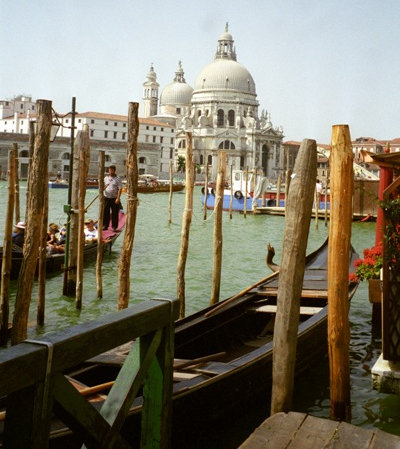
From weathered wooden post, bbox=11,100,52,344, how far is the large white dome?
5383 centimetres

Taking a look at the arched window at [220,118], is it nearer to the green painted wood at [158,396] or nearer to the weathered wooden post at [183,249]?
the weathered wooden post at [183,249]

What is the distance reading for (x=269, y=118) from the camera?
193ft

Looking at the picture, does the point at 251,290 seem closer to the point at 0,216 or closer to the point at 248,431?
the point at 248,431

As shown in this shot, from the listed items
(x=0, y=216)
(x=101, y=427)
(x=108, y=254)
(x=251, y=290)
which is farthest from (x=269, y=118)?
(x=101, y=427)

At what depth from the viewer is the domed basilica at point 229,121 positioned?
55.0 metres

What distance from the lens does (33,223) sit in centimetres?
420

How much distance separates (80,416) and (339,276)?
1.94 metres

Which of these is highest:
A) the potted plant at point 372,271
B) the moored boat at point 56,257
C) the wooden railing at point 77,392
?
the wooden railing at point 77,392

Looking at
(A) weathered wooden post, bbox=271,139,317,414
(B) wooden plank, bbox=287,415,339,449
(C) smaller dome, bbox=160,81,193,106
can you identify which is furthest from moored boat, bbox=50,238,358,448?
(C) smaller dome, bbox=160,81,193,106

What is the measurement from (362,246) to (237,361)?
9827 millimetres

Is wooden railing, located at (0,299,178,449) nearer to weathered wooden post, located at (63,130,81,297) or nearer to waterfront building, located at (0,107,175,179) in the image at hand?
weathered wooden post, located at (63,130,81,297)

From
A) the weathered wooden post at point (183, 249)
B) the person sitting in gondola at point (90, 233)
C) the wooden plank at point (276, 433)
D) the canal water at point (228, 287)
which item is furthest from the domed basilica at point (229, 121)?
the wooden plank at point (276, 433)

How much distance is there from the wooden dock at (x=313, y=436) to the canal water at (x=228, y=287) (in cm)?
106

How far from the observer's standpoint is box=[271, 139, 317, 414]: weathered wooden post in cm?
281
